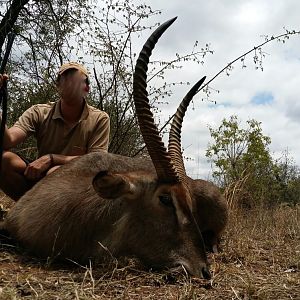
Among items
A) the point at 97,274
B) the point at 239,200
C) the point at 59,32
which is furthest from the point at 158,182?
the point at 59,32

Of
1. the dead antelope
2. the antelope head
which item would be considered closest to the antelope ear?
the dead antelope

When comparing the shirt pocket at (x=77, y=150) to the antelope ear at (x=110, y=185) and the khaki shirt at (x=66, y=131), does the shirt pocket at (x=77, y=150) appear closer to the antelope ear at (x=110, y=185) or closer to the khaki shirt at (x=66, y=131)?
the khaki shirt at (x=66, y=131)

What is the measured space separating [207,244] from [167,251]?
5.04 ft

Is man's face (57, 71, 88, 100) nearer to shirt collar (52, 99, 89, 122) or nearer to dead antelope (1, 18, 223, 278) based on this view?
shirt collar (52, 99, 89, 122)

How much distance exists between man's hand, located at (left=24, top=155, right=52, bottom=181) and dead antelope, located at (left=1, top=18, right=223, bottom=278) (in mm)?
652

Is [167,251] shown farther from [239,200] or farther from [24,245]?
[239,200]

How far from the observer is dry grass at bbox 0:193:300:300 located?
114 inches

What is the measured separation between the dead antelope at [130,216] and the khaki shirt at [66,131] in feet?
3.59

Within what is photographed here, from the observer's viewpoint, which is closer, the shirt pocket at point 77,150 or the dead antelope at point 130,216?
the dead antelope at point 130,216

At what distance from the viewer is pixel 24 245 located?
4191 millimetres

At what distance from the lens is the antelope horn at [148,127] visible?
12.5ft

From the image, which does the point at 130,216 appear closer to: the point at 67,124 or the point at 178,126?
the point at 178,126

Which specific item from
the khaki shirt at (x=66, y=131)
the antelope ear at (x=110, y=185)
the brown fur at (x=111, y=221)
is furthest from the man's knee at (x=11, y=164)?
the antelope ear at (x=110, y=185)

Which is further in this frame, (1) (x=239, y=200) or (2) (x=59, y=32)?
(2) (x=59, y=32)
